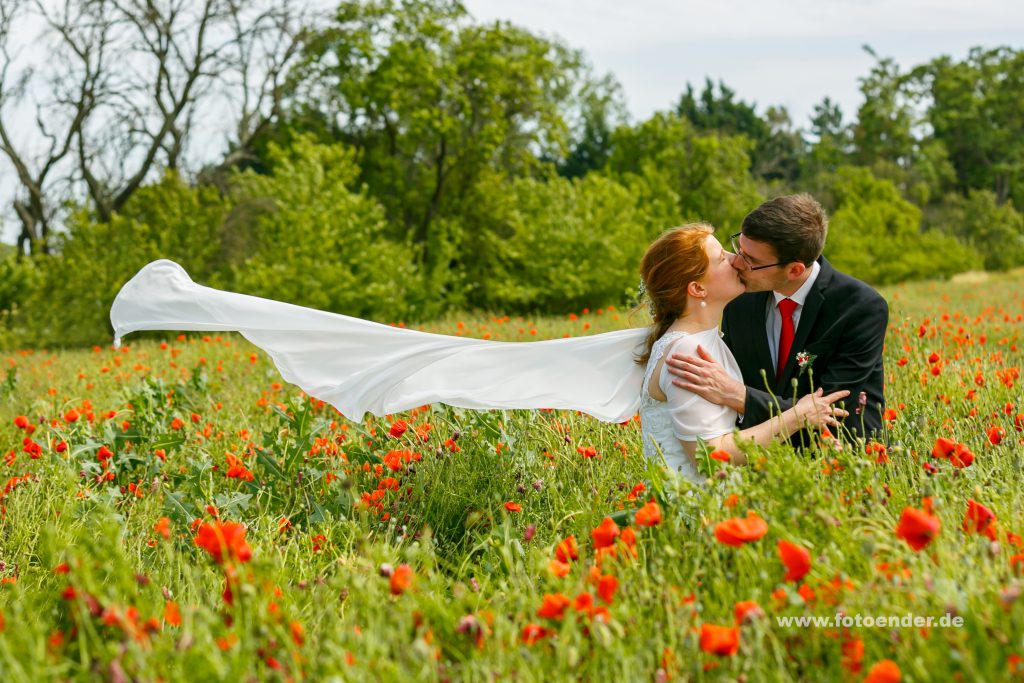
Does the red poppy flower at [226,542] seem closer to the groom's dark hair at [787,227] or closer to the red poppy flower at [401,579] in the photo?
the red poppy flower at [401,579]

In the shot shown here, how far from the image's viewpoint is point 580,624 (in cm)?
227

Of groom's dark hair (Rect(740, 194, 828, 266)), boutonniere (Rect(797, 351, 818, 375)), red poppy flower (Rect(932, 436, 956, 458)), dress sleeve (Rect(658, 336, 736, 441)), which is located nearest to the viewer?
red poppy flower (Rect(932, 436, 956, 458))

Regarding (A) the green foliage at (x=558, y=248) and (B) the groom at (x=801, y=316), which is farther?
(A) the green foliage at (x=558, y=248)

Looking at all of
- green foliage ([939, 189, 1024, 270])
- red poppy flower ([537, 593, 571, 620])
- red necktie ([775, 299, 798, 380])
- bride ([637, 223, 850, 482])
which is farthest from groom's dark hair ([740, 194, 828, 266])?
green foliage ([939, 189, 1024, 270])

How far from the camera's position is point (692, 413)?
348 cm

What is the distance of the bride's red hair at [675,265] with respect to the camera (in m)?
3.64

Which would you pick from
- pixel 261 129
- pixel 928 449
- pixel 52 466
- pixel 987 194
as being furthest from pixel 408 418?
pixel 987 194

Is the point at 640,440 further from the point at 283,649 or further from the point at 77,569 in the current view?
the point at 77,569

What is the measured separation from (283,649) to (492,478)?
1984mm

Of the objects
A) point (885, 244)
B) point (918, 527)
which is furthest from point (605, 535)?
point (885, 244)

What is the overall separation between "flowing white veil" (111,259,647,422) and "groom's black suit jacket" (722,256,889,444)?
0.53m

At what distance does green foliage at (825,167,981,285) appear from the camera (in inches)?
1251

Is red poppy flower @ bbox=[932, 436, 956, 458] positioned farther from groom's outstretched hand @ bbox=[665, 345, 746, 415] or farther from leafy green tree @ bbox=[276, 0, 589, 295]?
leafy green tree @ bbox=[276, 0, 589, 295]

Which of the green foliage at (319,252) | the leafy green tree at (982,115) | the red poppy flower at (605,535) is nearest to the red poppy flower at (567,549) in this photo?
the red poppy flower at (605,535)
